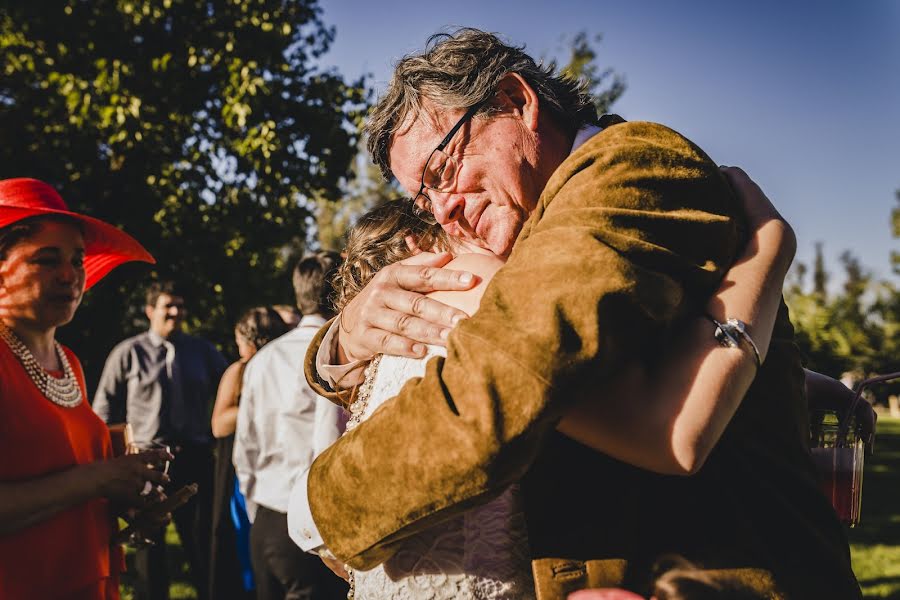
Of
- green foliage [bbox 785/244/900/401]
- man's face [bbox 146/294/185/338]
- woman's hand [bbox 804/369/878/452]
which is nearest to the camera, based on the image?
woman's hand [bbox 804/369/878/452]

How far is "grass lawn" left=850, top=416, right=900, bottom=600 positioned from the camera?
6.17 metres

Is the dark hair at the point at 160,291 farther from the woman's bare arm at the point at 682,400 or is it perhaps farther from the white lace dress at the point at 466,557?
the woman's bare arm at the point at 682,400

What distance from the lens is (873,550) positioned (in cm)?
724

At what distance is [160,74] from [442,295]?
7845 mm

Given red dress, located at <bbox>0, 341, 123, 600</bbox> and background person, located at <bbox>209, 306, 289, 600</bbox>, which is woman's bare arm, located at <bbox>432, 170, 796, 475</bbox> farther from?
background person, located at <bbox>209, 306, 289, 600</bbox>

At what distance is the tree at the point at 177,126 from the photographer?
795cm

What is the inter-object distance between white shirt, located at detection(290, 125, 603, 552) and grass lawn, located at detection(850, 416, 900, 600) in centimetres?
391

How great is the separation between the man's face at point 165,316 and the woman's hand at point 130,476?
13.0 ft

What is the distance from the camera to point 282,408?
404 centimetres

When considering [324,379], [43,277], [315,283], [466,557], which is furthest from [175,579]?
[466,557]

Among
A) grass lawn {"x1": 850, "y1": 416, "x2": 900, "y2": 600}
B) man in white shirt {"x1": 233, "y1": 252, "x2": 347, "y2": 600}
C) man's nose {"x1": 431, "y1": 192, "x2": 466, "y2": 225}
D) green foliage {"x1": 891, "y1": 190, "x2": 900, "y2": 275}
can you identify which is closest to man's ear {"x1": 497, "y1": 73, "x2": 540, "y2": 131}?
man's nose {"x1": 431, "y1": 192, "x2": 466, "y2": 225}

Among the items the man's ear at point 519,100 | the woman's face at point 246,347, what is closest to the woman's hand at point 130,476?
the man's ear at point 519,100

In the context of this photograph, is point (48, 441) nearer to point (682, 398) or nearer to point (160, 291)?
point (682, 398)

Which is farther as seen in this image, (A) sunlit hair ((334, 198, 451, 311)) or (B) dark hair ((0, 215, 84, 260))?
(B) dark hair ((0, 215, 84, 260))
